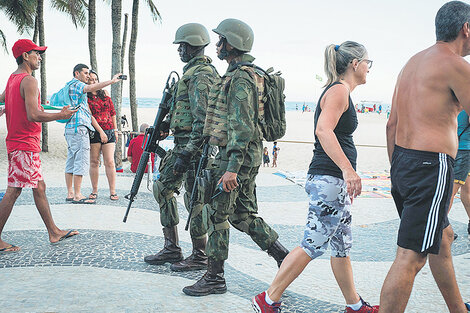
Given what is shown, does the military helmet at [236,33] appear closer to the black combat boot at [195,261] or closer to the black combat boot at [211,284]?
the black combat boot at [211,284]

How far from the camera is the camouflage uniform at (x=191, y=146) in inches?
160

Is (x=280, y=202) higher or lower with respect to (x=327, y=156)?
lower

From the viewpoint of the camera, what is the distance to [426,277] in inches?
169

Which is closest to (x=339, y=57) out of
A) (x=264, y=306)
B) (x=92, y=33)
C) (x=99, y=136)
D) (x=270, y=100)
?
(x=270, y=100)

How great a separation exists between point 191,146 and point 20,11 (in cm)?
2775

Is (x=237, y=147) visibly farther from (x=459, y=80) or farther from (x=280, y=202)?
(x=280, y=202)

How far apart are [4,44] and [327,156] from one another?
39.3 meters

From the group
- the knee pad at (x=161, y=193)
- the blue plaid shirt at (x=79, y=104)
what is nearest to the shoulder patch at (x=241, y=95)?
the knee pad at (x=161, y=193)

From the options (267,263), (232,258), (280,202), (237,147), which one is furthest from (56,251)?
(280,202)

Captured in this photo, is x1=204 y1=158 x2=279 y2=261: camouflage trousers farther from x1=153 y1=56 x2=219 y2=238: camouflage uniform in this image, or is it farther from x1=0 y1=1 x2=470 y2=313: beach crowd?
x1=153 y1=56 x2=219 y2=238: camouflage uniform

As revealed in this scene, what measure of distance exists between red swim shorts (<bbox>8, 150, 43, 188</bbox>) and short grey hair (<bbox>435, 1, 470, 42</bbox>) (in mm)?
3812

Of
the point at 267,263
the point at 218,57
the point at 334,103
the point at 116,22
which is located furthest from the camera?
the point at 116,22

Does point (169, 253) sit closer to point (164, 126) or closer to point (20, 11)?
point (164, 126)

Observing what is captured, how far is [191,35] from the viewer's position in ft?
14.2
